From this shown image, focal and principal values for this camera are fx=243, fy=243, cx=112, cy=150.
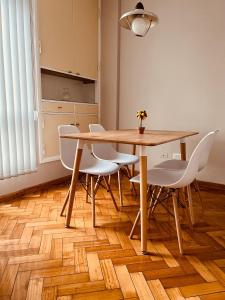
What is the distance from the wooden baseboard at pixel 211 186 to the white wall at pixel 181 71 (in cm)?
5

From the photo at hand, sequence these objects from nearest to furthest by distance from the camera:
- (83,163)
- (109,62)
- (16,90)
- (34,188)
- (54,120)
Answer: (83,163), (16,90), (34,188), (54,120), (109,62)

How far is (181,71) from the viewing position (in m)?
3.11

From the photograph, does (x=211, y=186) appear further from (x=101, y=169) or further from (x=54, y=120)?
(x=54, y=120)

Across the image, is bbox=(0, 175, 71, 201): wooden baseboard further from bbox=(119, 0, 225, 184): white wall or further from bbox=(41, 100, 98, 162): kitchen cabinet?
bbox=(119, 0, 225, 184): white wall

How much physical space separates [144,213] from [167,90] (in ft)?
6.79

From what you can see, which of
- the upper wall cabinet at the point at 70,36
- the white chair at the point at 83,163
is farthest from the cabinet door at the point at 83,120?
the white chair at the point at 83,163

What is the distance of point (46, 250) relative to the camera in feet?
5.49

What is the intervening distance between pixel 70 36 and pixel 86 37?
34 cm

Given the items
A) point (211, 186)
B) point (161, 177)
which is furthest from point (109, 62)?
point (161, 177)

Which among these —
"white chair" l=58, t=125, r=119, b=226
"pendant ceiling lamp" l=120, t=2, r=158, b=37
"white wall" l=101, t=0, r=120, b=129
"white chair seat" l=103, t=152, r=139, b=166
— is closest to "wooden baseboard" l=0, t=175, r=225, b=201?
"white chair" l=58, t=125, r=119, b=226

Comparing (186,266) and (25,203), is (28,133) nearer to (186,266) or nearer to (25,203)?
(25,203)

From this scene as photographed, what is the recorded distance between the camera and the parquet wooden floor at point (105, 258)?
1300 millimetres

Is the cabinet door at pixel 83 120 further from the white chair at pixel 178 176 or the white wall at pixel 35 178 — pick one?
the white chair at pixel 178 176

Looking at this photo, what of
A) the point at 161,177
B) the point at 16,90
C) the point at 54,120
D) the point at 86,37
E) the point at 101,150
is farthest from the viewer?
the point at 86,37
